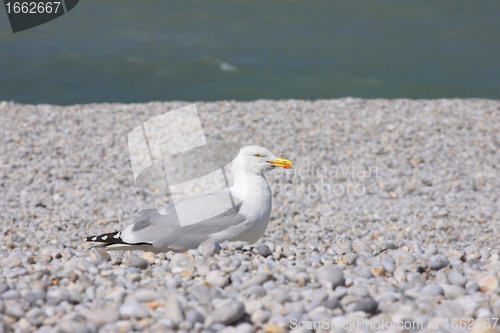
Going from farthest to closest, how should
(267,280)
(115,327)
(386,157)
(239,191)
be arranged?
(386,157)
(239,191)
(267,280)
(115,327)

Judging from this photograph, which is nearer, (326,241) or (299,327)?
(299,327)

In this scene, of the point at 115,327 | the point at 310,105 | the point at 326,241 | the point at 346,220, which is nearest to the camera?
the point at 115,327

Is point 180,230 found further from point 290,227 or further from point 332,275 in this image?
point 290,227

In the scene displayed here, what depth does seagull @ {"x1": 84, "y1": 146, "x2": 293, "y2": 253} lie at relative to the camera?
3254 mm

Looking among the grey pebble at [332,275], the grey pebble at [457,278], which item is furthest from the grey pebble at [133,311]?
the grey pebble at [457,278]

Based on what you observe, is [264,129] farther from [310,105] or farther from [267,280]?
[267,280]

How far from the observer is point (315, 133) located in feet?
27.3

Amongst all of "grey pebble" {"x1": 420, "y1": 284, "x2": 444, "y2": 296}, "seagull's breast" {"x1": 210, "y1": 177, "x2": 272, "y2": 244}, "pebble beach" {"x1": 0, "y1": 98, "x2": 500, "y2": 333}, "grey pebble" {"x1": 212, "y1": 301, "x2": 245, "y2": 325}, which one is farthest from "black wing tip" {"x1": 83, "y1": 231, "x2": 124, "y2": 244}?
"grey pebble" {"x1": 420, "y1": 284, "x2": 444, "y2": 296}

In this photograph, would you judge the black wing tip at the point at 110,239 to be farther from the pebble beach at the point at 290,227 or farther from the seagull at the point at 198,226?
the pebble beach at the point at 290,227

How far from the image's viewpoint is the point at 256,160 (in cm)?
365

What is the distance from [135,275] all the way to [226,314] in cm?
73

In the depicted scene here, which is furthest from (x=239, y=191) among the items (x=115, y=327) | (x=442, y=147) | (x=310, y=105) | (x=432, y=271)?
(x=310, y=105)
